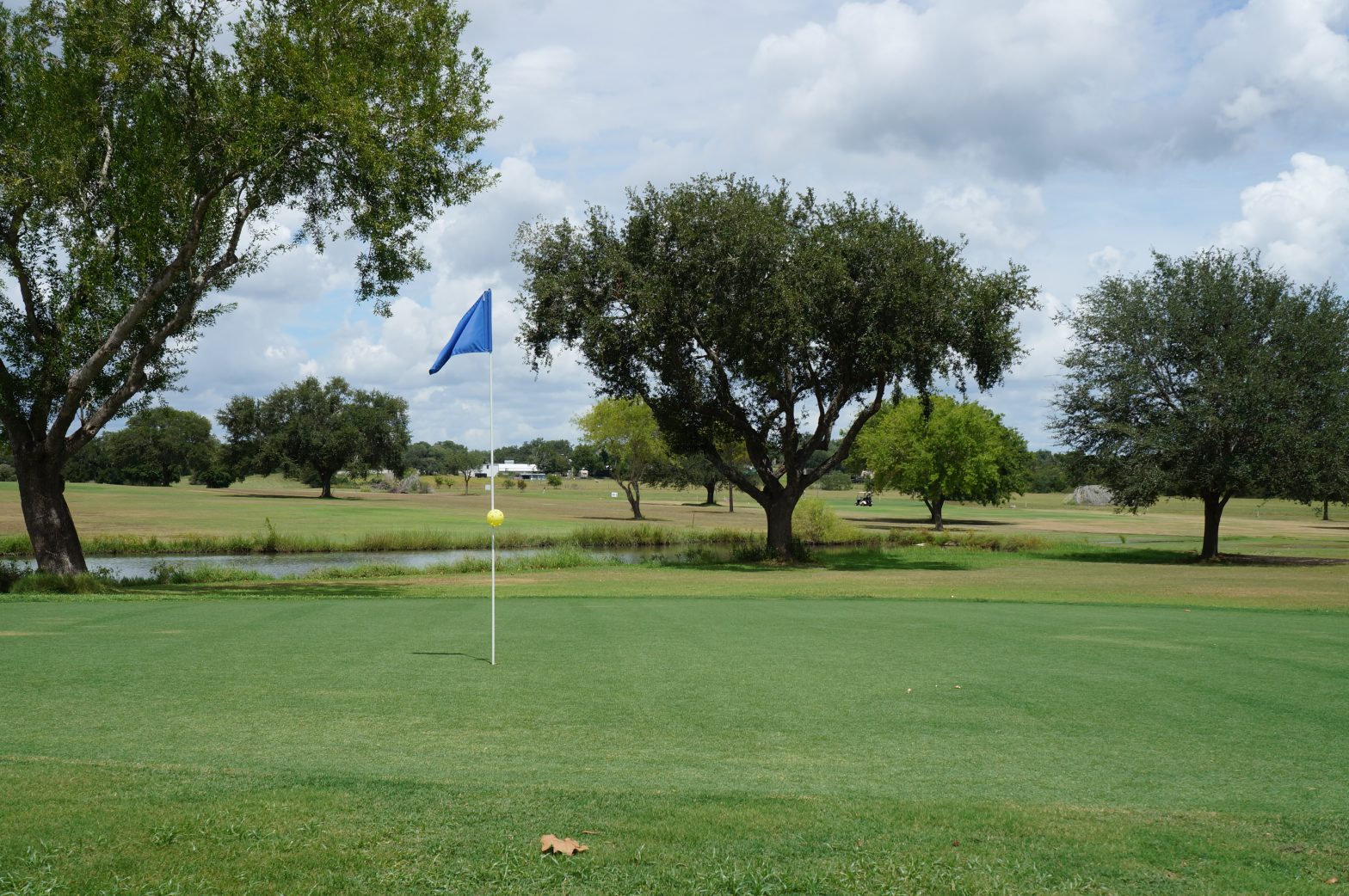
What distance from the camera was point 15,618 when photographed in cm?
Answer: 1553

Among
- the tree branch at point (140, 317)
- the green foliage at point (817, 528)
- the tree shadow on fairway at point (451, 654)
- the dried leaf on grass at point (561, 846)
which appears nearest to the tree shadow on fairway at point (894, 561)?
the green foliage at point (817, 528)

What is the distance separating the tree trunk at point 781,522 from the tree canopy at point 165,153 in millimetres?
20911

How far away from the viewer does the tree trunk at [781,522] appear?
41.6m

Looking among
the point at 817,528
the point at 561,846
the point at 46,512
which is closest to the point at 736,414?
the point at 817,528

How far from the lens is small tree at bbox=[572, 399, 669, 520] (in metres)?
71.3

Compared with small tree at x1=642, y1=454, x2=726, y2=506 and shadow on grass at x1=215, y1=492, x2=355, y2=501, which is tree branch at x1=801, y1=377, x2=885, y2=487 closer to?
small tree at x1=642, y1=454, x2=726, y2=506

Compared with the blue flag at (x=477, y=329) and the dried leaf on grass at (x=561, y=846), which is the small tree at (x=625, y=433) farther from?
the dried leaf on grass at (x=561, y=846)

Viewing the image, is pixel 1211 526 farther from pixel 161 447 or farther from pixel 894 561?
pixel 161 447

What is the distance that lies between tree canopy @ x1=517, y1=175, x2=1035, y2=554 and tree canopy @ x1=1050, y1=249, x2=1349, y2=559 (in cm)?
847

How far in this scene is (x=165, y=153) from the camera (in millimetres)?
22438

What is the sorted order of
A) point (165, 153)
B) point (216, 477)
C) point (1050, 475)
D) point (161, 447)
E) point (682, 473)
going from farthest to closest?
point (1050, 475) < point (216, 477) < point (161, 447) < point (682, 473) < point (165, 153)

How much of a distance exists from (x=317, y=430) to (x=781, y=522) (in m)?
71.7

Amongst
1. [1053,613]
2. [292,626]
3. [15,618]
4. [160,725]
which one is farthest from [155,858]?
[1053,613]

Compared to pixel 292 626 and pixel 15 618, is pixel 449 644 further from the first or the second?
pixel 15 618
